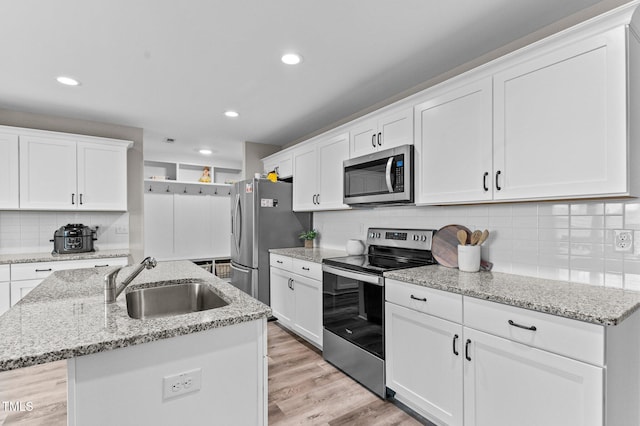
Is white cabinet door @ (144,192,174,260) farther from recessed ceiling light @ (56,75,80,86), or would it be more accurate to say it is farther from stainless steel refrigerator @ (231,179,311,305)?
recessed ceiling light @ (56,75,80,86)

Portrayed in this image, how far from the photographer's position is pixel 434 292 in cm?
185

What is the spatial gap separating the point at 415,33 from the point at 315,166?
5.80ft

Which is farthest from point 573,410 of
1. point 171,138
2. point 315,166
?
point 171,138

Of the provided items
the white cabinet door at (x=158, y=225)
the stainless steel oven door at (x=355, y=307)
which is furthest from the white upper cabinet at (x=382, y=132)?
the white cabinet door at (x=158, y=225)

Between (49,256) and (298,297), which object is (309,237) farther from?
(49,256)

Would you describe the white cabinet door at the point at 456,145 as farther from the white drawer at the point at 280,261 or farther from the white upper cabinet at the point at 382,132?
the white drawer at the point at 280,261

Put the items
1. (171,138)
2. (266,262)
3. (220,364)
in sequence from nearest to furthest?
(220,364)
(266,262)
(171,138)

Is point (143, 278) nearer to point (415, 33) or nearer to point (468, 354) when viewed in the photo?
point (468, 354)

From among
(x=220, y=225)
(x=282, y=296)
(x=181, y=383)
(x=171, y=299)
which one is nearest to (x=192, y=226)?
(x=220, y=225)

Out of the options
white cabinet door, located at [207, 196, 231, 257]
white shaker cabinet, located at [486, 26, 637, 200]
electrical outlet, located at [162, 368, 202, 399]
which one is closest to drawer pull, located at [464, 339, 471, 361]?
white shaker cabinet, located at [486, 26, 637, 200]

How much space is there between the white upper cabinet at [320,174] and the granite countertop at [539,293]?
4.37 feet

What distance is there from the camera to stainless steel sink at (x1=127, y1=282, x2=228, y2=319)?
1.73 m

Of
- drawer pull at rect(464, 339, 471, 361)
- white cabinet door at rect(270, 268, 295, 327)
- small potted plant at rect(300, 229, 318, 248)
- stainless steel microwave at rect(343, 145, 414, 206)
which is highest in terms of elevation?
stainless steel microwave at rect(343, 145, 414, 206)

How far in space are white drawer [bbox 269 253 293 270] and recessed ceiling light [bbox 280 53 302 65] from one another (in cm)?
189
